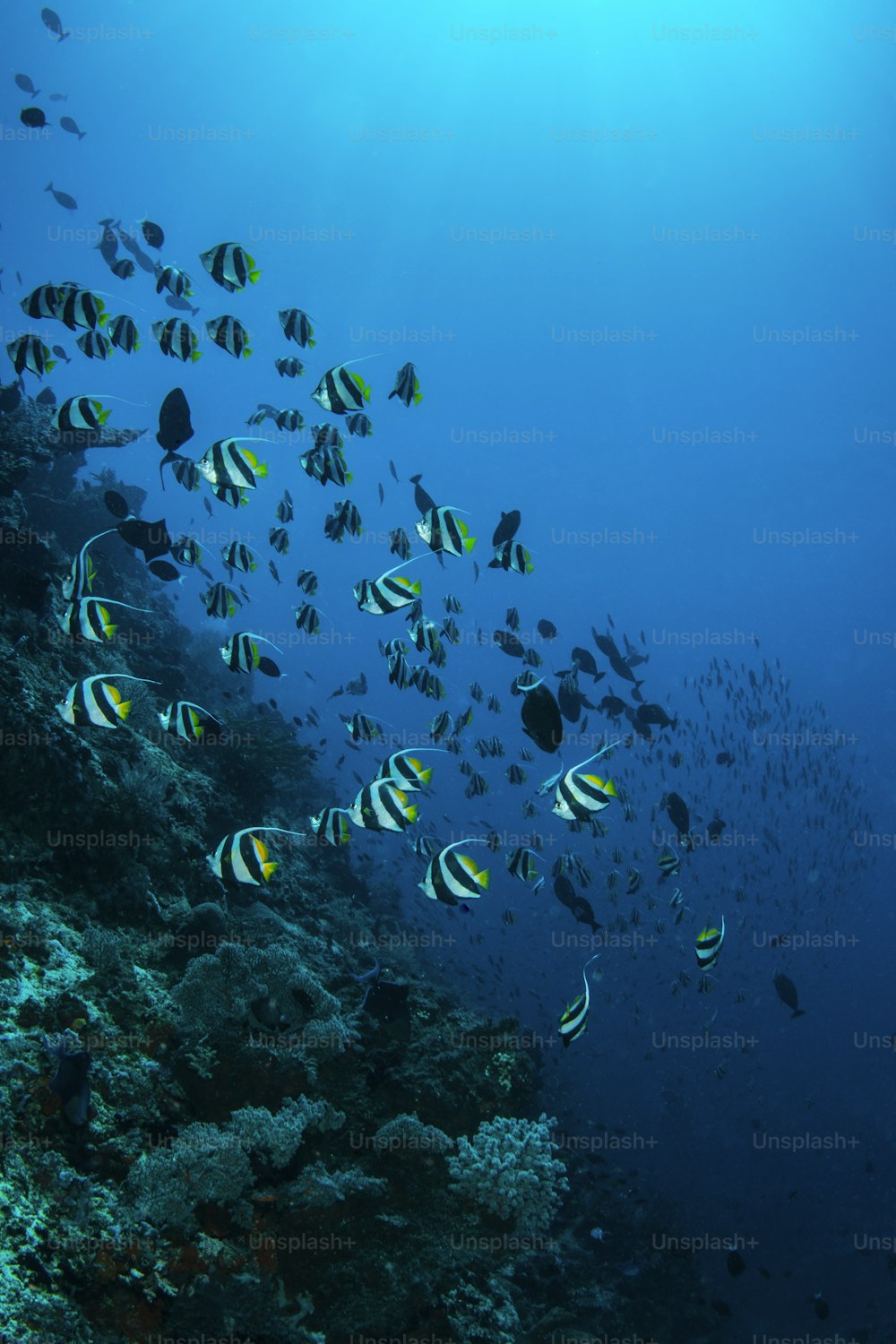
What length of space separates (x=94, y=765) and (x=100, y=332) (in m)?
3.86

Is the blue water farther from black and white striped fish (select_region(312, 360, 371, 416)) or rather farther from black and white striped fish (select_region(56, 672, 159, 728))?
black and white striped fish (select_region(56, 672, 159, 728))

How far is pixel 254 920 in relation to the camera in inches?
278

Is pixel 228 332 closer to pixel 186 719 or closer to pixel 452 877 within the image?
pixel 186 719

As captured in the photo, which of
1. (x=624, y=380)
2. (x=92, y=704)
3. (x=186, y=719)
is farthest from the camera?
(x=624, y=380)

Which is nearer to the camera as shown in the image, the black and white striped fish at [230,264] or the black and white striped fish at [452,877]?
the black and white striped fish at [452,877]

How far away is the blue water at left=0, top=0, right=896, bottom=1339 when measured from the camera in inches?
814

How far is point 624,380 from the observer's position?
300 ft

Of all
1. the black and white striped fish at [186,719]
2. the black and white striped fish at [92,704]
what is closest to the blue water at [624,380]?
the black and white striped fish at [186,719]

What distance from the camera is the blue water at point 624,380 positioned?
2069 centimetres

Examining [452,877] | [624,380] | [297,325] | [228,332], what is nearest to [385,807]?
[452,877]

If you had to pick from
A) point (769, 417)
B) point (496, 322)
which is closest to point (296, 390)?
point (496, 322)

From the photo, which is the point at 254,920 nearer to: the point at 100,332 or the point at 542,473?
the point at 100,332

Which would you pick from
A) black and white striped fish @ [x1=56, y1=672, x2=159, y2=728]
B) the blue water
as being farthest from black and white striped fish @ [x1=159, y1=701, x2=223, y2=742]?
the blue water

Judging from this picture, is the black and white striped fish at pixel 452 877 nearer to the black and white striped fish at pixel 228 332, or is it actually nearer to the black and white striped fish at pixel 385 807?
the black and white striped fish at pixel 385 807
